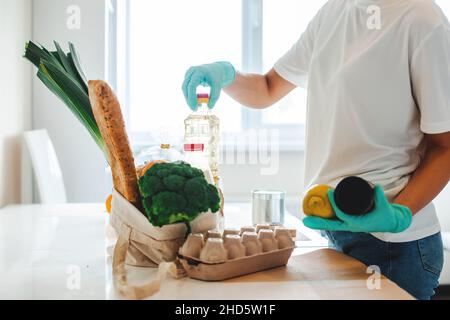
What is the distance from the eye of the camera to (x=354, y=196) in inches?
31.4

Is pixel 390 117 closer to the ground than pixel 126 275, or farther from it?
farther from it

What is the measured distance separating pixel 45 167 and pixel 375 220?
5.05 ft

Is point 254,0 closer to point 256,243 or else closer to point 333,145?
point 333,145

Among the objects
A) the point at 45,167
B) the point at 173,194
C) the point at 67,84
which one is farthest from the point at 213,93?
the point at 45,167

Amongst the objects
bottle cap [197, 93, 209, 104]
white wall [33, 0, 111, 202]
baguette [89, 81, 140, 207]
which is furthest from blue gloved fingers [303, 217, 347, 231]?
white wall [33, 0, 111, 202]

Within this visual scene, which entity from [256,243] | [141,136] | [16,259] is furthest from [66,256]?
[141,136]

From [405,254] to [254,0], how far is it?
1853 millimetres

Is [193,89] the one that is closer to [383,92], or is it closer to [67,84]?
[67,84]

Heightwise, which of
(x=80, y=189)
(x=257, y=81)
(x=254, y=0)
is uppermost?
(x=254, y=0)

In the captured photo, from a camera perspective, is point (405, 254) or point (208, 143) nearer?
point (405, 254)

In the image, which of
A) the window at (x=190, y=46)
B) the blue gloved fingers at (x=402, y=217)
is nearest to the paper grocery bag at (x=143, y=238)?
the blue gloved fingers at (x=402, y=217)

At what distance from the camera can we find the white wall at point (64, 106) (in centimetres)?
234

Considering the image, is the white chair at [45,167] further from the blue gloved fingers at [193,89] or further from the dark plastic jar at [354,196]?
the dark plastic jar at [354,196]

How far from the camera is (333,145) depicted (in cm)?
114
